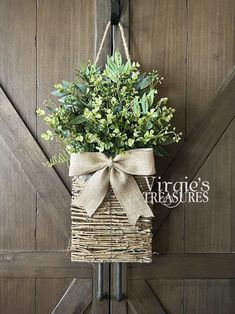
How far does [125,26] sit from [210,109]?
17.2 inches

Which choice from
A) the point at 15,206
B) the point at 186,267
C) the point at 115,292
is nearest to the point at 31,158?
the point at 15,206

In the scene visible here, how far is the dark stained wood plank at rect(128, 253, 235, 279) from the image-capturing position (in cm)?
141

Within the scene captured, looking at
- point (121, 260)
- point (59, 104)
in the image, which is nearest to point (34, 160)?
point (59, 104)

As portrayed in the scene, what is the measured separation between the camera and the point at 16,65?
4.59 feet

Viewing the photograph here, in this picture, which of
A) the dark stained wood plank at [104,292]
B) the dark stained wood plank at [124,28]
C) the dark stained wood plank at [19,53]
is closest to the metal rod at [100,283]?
the dark stained wood plank at [104,292]

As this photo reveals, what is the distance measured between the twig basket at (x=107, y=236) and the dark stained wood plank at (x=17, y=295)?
12.4 inches

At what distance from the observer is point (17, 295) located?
4.60 ft

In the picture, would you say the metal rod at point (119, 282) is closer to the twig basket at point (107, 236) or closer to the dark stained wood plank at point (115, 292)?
the dark stained wood plank at point (115, 292)

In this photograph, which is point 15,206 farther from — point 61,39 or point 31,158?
point 61,39

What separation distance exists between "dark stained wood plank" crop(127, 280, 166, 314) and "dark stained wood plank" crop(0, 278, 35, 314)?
0.37m

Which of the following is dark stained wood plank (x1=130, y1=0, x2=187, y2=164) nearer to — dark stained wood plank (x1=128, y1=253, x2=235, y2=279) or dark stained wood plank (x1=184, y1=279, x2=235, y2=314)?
dark stained wood plank (x1=128, y1=253, x2=235, y2=279)

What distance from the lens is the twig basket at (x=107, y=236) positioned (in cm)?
121

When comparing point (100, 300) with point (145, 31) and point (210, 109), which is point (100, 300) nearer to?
point (210, 109)

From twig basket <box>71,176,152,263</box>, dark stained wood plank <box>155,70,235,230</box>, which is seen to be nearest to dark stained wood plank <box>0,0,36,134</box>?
twig basket <box>71,176,152,263</box>
